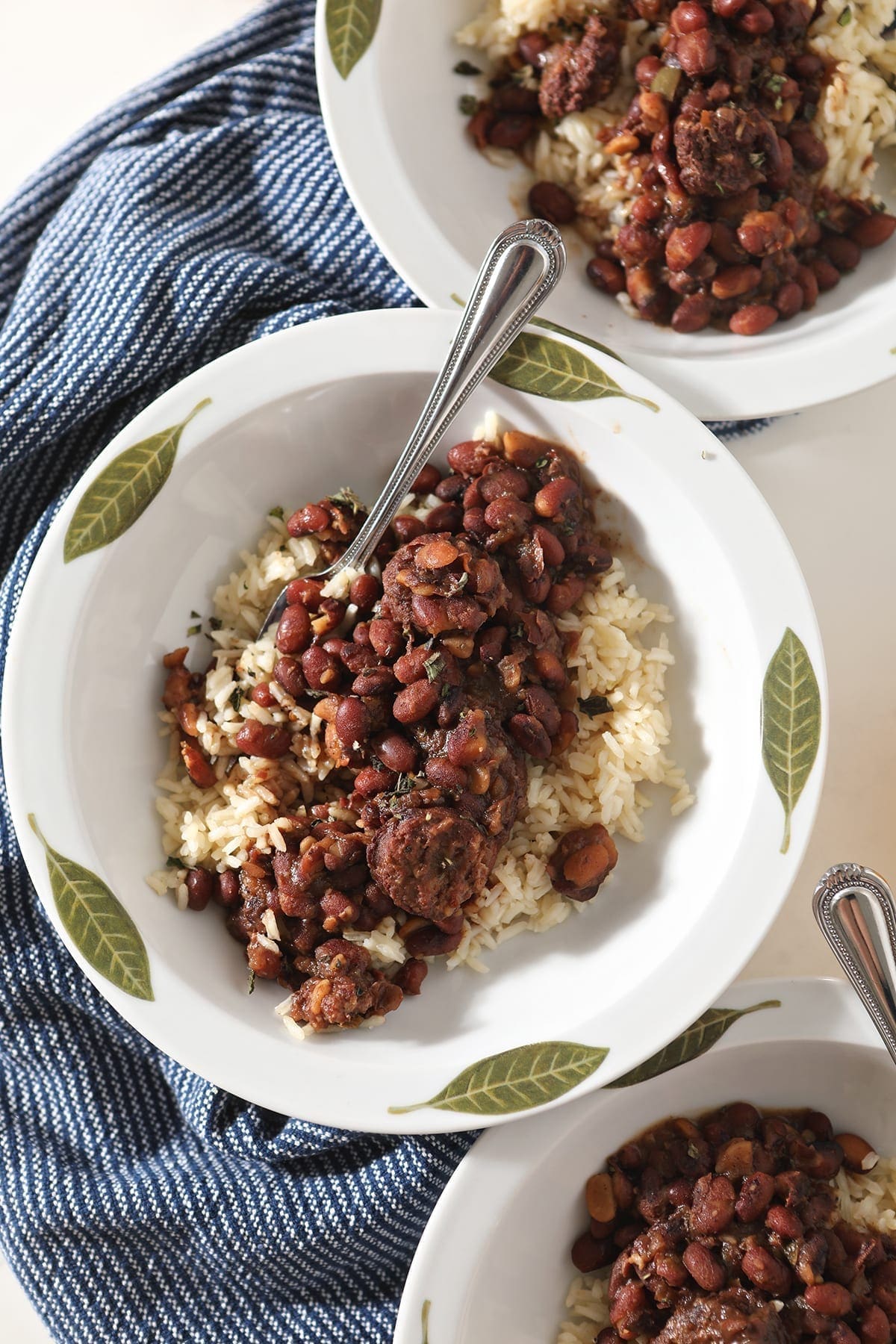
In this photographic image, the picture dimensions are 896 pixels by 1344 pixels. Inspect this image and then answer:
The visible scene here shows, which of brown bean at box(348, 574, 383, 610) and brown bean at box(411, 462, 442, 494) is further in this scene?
brown bean at box(411, 462, 442, 494)

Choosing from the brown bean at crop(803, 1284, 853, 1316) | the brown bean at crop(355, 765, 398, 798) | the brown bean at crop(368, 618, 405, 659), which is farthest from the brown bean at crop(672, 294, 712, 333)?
the brown bean at crop(803, 1284, 853, 1316)

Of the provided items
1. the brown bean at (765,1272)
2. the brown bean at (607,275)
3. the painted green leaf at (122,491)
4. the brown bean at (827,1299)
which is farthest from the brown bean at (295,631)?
the brown bean at (827,1299)

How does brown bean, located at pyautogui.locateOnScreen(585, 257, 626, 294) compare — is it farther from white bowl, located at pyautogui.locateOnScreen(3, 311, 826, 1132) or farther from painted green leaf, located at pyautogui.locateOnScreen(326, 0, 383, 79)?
painted green leaf, located at pyautogui.locateOnScreen(326, 0, 383, 79)

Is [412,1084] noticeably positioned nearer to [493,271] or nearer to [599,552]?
[599,552]

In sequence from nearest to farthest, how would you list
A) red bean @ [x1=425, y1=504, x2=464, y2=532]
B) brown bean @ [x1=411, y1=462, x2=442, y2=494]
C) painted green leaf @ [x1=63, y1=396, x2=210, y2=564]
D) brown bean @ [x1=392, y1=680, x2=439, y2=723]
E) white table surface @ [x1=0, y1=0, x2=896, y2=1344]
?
1. brown bean @ [x1=392, y1=680, x2=439, y2=723]
2. painted green leaf @ [x1=63, y1=396, x2=210, y2=564]
3. red bean @ [x1=425, y1=504, x2=464, y2=532]
4. brown bean @ [x1=411, y1=462, x2=442, y2=494]
5. white table surface @ [x1=0, y1=0, x2=896, y2=1344]

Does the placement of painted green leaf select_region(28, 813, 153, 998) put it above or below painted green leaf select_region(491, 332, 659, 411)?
below

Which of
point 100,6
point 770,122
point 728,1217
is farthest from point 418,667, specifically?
point 100,6

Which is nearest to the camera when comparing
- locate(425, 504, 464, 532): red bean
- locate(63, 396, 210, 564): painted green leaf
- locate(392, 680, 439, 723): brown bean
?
locate(392, 680, 439, 723): brown bean
